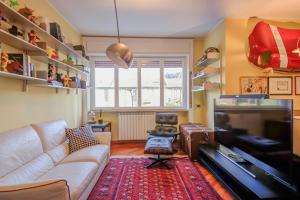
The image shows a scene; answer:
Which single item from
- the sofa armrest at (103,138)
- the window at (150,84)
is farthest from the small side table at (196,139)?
the window at (150,84)

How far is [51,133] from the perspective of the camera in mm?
2850


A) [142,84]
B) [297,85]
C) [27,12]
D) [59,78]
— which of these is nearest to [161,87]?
[142,84]

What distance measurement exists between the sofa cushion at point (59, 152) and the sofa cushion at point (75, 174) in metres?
0.20

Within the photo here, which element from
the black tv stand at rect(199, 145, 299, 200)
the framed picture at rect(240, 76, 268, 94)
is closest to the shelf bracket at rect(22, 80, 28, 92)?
the black tv stand at rect(199, 145, 299, 200)

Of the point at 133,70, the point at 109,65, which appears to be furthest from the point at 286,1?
the point at 109,65

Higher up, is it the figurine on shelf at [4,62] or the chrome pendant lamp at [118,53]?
the chrome pendant lamp at [118,53]

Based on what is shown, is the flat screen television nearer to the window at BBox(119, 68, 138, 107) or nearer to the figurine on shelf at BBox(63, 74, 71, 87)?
the figurine on shelf at BBox(63, 74, 71, 87)

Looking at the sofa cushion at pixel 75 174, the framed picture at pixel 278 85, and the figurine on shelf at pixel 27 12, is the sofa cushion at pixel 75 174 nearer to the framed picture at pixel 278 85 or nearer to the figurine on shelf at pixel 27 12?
the figurine on shelf at pixel 27 12

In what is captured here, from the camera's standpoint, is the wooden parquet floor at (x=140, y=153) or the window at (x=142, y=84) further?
the window at (x=142, y=84)

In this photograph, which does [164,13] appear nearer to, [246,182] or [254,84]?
[254,84]

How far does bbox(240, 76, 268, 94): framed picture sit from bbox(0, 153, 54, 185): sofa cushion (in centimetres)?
324

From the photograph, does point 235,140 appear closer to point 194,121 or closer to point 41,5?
point 194,121

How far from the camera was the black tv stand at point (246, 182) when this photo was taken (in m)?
1.96

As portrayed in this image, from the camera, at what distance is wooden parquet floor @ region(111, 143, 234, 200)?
2.69 metres
